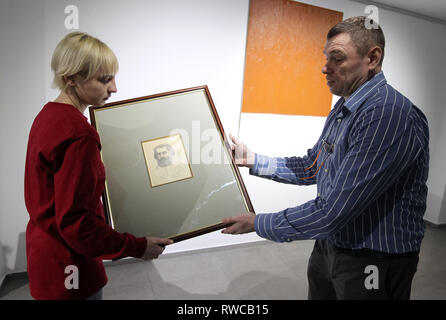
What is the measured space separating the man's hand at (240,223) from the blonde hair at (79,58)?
30.6 inches

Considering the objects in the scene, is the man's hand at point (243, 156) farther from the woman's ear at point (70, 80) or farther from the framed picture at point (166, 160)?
the woman's ear at point (70, 80)

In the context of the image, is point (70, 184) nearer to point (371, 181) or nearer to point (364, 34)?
point (371, 181)

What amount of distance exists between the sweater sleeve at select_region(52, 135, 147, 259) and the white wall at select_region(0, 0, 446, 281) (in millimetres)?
1610

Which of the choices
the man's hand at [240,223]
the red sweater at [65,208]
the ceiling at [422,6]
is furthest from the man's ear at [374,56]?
the ceiling at [422,6]

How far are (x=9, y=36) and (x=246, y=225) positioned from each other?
6.81ft

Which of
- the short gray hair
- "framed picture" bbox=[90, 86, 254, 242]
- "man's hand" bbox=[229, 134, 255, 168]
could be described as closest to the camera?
the short gray hair

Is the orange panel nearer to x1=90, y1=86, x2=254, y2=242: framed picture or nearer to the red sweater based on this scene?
x1=90, y1=86, x2=254, y2=242: framed picture

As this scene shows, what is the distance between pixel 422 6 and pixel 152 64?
2975mm

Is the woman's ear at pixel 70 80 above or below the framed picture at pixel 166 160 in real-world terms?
above

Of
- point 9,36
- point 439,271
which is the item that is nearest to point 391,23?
point 439,271

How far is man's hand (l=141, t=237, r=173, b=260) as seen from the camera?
Result: 1.15 meters

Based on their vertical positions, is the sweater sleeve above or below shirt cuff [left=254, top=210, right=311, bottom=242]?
above

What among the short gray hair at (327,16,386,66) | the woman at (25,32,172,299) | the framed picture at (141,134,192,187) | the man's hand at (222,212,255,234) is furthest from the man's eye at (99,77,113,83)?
the short gray hair at (327,16,386,66)

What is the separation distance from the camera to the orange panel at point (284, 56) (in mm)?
2715
